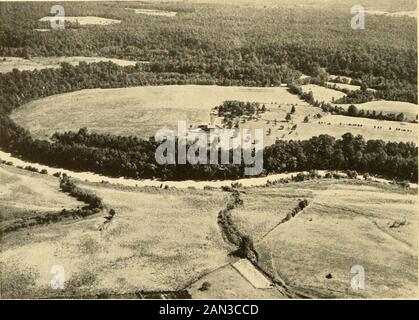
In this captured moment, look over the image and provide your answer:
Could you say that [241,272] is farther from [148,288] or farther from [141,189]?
[141,189]

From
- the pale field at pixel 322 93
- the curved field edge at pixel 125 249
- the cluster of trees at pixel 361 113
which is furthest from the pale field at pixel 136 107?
the curved field edge at pixel 125 249

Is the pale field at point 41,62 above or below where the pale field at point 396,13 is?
below

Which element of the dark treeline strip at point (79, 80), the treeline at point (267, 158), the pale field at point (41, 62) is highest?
the pale field at point (41, 62)

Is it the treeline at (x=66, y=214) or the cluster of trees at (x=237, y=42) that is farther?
the cluster of trees at (x=237, y=42)

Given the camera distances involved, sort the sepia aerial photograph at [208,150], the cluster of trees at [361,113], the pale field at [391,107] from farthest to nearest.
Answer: the pale field at [391,107] < the cluster of trees at [361,113] < the sepia aerial photograph at [208,150]

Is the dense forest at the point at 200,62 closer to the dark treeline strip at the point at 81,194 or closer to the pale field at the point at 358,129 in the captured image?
the pale field at the point at 358,129

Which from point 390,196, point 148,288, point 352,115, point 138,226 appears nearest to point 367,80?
point 352,115
